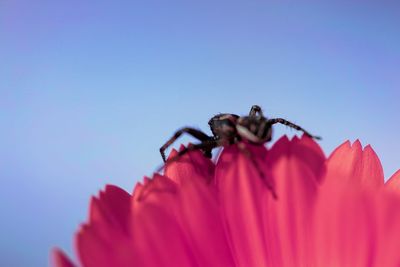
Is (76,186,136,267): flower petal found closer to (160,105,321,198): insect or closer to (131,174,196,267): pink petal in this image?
(131,174,196,267): pink petal

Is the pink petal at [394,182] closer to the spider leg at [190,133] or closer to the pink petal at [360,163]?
the pink petal at [360,163]

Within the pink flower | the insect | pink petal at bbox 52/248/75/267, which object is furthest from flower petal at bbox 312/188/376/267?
pink petal at bbox 52/248/75/267

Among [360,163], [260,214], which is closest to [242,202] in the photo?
[260,214]

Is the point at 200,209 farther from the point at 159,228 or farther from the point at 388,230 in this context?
the point at 388,230

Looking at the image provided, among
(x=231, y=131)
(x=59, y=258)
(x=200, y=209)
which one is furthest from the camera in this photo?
(x=231, y=131)

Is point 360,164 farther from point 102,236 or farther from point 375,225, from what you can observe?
point 102,236

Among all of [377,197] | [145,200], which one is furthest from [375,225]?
[145,200]

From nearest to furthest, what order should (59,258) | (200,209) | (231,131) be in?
(59,258), (200,209), (231,131)
